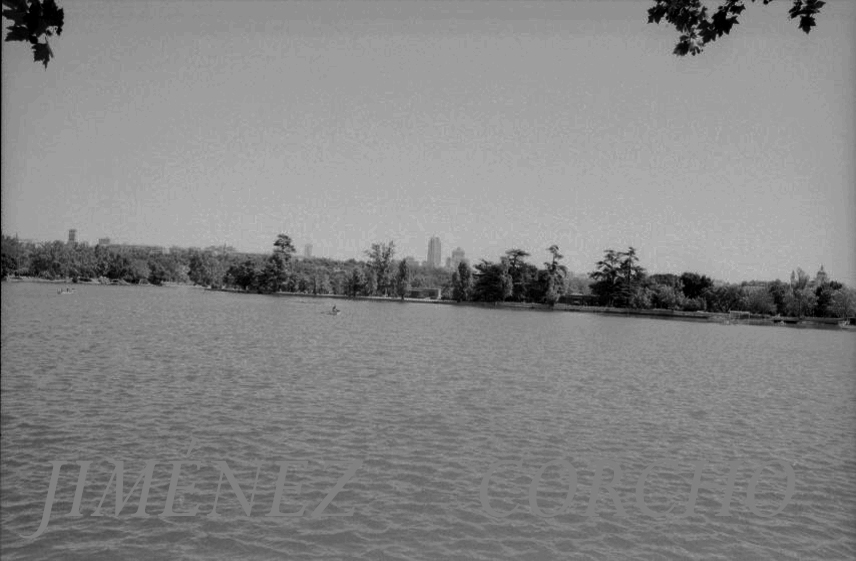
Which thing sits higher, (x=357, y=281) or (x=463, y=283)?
(x=463, y=283)

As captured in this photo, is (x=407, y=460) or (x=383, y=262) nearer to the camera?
(x=407, y=460)

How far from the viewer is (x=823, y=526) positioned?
31.6 ft

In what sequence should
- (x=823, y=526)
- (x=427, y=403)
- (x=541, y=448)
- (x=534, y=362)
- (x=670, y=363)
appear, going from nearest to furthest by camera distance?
(x=823, y=526) < (x=541, y=448) < (x=427, y=403) < (x=534, y=362) < (x=670, y=363)

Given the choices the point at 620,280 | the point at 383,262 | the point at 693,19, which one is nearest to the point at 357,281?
the point at 383,262

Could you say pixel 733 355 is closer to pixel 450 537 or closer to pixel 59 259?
pixel 450 537

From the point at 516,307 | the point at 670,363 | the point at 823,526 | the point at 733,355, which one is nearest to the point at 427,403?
the point at 823,526

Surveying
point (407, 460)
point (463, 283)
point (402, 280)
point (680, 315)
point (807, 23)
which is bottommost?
point (407, 460)

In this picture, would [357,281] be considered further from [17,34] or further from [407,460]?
[17,34]

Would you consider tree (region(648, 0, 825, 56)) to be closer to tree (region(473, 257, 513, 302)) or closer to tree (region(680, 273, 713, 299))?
tree (region(473, 257, 513, 302))

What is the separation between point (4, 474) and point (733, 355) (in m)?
39.3

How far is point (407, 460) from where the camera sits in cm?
1155

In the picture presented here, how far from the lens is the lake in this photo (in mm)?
8336

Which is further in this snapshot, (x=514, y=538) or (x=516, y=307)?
(x=516, y=307)

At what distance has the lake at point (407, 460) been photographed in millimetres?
8336
